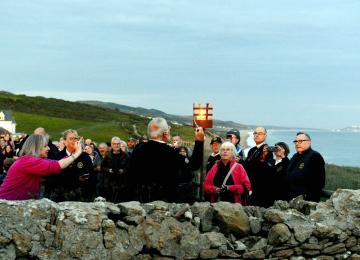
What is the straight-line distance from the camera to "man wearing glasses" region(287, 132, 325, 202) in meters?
7.76

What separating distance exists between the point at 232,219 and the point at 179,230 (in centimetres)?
73

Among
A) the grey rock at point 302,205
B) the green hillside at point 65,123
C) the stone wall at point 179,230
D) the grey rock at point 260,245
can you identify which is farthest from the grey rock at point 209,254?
the green hillside at point 65,123

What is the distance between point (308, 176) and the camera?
25.7 ft

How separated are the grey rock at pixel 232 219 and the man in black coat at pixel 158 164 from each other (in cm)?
59

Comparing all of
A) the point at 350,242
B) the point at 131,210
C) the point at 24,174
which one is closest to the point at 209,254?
the point at 131,210

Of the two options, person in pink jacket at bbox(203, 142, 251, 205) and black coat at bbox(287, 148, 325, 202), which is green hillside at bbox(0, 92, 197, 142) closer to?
black coat at bbox(287, 148, 325, 202)

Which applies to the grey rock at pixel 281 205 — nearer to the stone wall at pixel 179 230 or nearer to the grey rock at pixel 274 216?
the stone wall at pixel 179 230

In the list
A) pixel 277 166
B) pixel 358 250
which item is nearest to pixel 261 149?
pixel 277 166

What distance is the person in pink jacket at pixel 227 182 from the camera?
7.21m

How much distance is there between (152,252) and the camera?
5848 mm

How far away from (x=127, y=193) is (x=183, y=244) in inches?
50.8

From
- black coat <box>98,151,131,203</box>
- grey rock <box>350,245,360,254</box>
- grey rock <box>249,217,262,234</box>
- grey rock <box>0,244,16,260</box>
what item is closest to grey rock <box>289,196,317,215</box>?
grey rock <box>350,245,360,254</box>

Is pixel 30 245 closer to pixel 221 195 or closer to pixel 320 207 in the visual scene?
pixel 221 195

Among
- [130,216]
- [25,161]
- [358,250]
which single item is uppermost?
[25,161]
